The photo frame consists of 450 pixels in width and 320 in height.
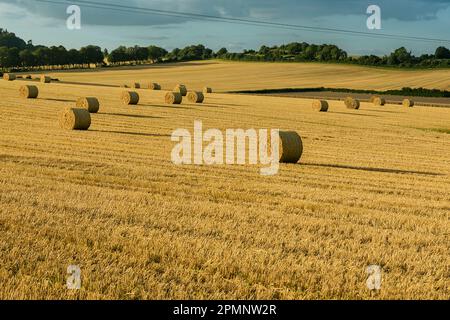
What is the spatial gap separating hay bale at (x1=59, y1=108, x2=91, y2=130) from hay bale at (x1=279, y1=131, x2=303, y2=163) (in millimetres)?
9125

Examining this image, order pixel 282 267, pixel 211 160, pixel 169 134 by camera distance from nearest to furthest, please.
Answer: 1. pixel 282 267
2. pixel 211 160
3. pixel 169 134

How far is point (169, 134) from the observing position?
23.4m

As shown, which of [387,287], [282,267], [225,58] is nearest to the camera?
[387,287]

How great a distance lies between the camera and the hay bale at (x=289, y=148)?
16891 millimetres

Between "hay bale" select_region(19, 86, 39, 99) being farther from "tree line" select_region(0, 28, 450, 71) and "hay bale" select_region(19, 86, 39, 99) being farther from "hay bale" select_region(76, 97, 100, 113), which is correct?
"tree line" select_region(0, 28, 450, 71)

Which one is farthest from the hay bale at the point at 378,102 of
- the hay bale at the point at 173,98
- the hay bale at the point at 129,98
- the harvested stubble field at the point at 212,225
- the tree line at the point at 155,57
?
the tree line at the point at 155,57

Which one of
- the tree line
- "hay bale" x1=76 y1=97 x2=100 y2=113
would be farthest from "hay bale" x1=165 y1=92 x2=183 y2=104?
the tree line

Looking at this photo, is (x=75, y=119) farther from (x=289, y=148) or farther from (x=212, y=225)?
(x=212, y=225)

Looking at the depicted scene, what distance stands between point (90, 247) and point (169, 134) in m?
16.2

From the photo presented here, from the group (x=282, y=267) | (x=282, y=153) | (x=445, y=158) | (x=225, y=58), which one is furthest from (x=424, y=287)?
(x=225, y=58)

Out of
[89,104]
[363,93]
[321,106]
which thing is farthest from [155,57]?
[89,104]

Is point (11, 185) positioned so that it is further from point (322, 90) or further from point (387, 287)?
point (322, 90)

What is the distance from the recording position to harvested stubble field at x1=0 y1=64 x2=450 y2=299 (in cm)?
628

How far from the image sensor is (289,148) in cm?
1697
